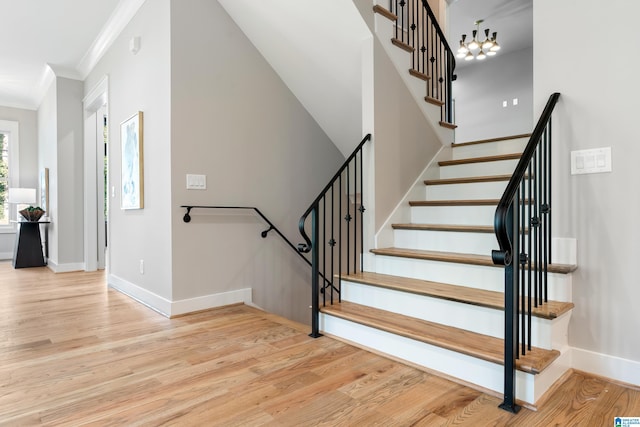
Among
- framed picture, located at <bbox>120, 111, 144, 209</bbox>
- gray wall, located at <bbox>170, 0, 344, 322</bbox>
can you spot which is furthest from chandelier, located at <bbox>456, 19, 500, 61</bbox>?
framed picture, located at <bbox>120, 111, 144, 209</bbox>

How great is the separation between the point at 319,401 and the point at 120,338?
5.18ft

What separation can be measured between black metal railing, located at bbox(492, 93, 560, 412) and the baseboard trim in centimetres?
229

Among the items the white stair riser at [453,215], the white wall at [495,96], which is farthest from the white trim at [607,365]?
the white wall at [495,96]

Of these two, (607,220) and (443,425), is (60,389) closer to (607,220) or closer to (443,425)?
(443,425)

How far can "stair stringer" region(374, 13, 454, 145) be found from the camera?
9.57ft

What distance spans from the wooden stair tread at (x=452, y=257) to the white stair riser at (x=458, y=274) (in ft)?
0.13

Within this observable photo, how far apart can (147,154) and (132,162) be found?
1.15 ft

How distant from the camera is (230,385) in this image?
1768mm

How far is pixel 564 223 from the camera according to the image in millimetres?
1941

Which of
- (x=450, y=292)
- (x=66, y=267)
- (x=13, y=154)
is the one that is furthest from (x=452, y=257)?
(x=13, y=154)

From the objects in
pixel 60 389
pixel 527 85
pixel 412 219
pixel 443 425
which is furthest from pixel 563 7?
pixel 527 85

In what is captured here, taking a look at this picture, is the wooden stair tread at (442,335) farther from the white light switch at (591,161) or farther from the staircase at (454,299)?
the white light switch at (591,161)

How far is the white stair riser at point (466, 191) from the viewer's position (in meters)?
2.82

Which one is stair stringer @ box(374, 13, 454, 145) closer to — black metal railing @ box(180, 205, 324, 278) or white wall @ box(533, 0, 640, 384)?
white wall @ box(533, 0, 640, 384)
